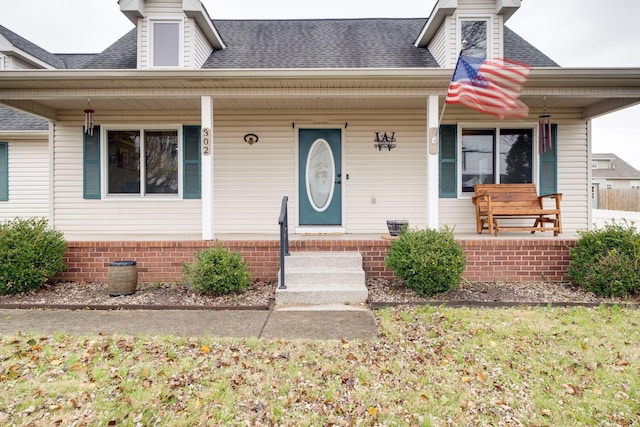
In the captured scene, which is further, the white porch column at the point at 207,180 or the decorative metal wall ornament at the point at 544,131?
the decorative metal wall ornament at the point at 544,131

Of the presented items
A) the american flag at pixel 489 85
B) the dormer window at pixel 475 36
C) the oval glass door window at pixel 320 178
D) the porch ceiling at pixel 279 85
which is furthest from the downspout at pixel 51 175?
the dormer window at pixel 475 36

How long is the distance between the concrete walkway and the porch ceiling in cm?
317

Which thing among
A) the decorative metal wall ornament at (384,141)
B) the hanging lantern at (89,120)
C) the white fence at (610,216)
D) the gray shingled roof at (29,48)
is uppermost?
the gray shingled roof at (29,48)

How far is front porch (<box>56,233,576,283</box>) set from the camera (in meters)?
5.22

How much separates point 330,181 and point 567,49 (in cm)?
2557

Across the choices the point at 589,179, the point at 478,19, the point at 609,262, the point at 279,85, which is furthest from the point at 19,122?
the point at 589,179

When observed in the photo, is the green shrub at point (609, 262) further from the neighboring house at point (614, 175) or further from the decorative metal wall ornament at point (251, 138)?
the neighboring house at point (614, 175)

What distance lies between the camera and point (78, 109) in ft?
21.9

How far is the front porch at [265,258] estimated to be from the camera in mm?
5219


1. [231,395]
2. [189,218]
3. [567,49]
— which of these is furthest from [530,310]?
[567,49]

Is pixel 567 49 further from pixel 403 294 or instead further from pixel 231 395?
pixel 231 395

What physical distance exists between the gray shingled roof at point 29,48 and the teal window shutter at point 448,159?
1114cm

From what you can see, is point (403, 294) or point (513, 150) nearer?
point (403, 294)

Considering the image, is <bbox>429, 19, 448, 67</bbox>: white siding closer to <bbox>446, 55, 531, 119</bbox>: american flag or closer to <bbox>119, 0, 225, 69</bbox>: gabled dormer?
<bbox>446, 55, 531, 119</bbox>: american flag
